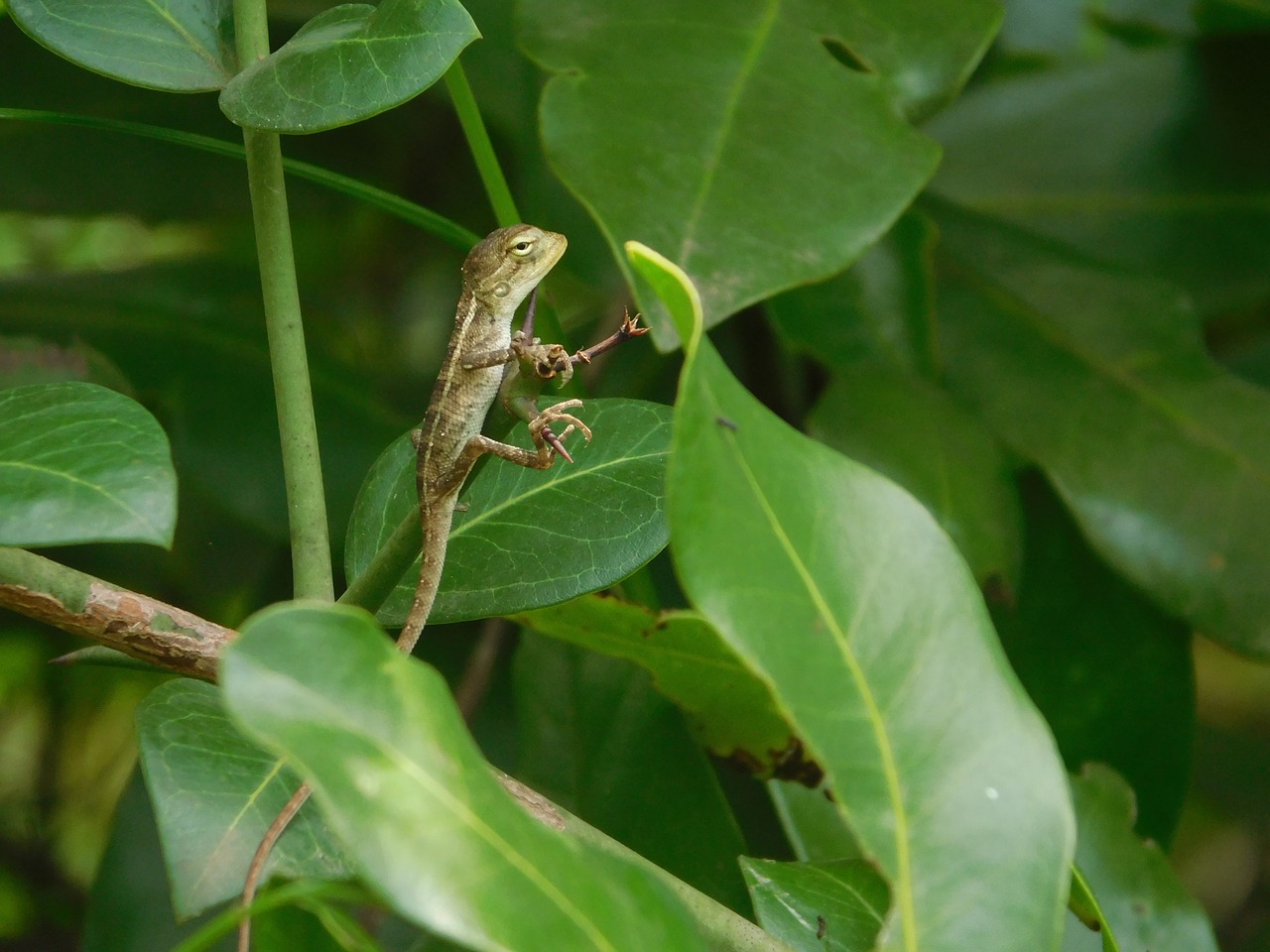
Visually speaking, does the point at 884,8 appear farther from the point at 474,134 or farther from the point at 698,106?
the point at 474,134

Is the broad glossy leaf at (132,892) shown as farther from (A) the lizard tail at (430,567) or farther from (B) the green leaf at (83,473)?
(B) the green leaf at (83,473)

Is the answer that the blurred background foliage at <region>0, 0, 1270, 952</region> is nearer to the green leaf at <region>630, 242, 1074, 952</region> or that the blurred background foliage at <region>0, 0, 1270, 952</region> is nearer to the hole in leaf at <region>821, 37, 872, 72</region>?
the hole in leaf at <region>821, 37, 872, 72</region>

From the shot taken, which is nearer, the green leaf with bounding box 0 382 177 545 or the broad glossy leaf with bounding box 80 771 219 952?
the green leaf with bounding box 0 382 177 545

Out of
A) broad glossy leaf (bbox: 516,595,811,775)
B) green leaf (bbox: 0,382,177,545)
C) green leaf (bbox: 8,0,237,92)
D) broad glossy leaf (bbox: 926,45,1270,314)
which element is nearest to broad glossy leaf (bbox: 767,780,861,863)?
broad glossy leaf (bbox: 516,595,811,775)

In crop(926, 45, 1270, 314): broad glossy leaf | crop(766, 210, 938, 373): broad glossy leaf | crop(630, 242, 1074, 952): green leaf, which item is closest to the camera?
crop(630, 242, 1074, 952): green leaf

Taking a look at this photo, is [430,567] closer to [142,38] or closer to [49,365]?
[142,38]

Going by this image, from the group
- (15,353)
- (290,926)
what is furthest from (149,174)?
(290,926)

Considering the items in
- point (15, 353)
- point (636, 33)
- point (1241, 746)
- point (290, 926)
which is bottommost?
point (1241, 746)
